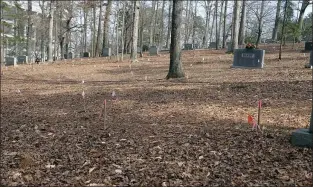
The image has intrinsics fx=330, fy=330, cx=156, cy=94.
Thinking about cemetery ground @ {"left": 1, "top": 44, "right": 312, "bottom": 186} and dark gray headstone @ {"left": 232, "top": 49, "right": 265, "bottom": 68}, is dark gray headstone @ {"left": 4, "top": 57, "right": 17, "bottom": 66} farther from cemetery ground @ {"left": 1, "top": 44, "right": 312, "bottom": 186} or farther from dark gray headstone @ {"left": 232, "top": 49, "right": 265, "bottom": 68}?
dark gray headstone @ {"left": 232, "top": 49, "right": 265, "bottom": 68}

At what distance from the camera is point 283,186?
398 centimetres

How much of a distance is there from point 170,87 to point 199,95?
1.67 m

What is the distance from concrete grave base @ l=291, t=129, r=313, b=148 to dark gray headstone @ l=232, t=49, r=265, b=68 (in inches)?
363

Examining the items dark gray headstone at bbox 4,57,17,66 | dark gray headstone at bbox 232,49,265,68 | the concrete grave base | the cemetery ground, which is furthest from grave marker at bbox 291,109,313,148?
dark gray headstone at bbox 4,57,17,66

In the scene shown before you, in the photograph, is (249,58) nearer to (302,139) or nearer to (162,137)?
(162,137)

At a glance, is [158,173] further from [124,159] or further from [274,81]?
[274,81]

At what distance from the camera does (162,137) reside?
20.1 feet

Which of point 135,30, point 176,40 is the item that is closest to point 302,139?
point 176,40

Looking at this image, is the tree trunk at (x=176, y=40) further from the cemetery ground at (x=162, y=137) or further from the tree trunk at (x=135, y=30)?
the tree trunk at (x=135, y=30)

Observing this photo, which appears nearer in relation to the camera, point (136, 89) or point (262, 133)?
point (262, 133)

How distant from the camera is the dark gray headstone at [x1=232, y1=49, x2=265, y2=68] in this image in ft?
46.1

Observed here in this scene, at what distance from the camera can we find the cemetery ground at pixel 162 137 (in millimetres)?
4543

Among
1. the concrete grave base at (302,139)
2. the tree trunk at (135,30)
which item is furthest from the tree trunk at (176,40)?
the tree trunk at (135,30)

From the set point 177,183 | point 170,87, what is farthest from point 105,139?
point 170,87
